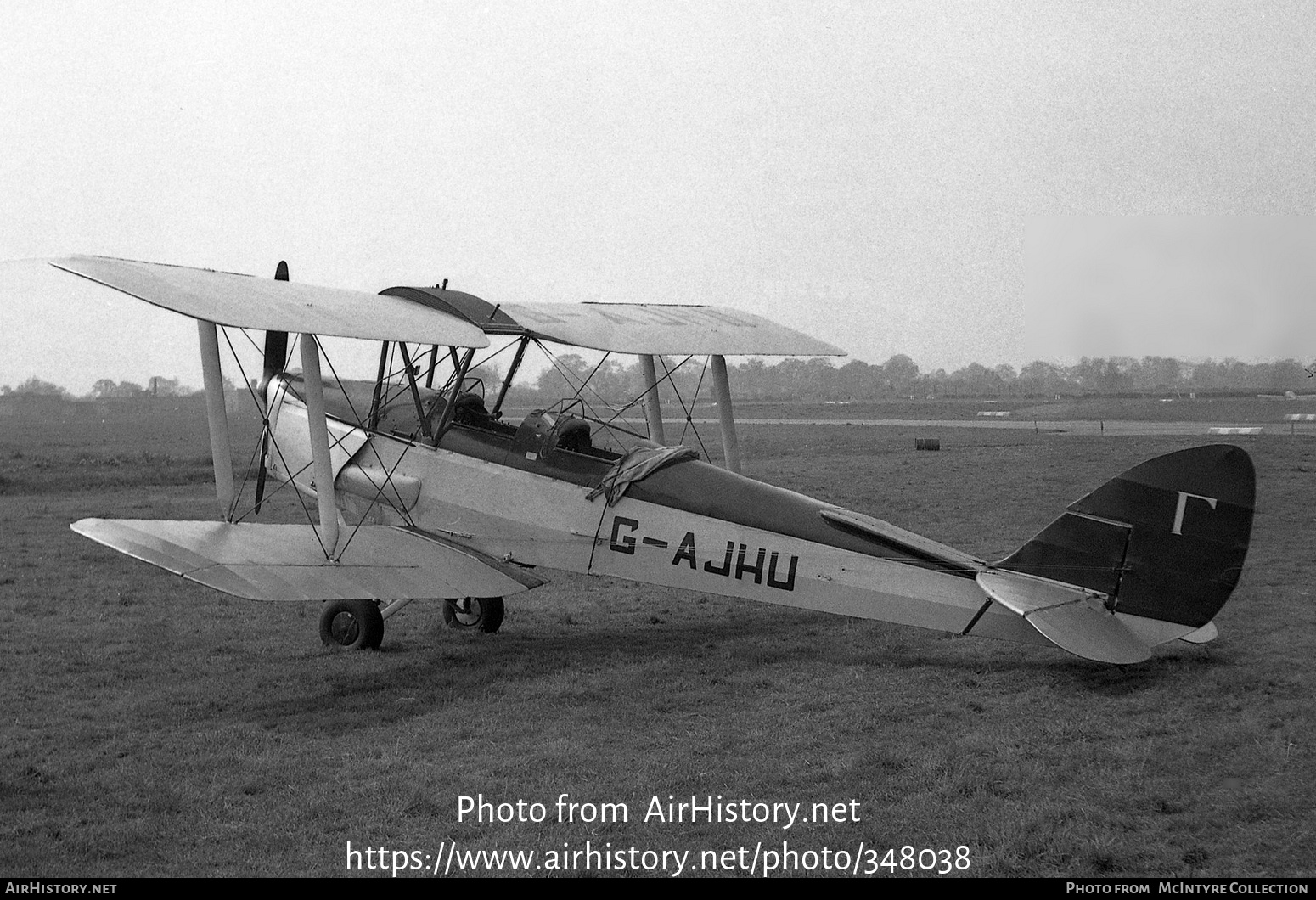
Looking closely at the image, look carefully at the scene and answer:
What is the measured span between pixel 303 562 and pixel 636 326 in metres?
3.41

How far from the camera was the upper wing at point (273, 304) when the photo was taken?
650 centimetres

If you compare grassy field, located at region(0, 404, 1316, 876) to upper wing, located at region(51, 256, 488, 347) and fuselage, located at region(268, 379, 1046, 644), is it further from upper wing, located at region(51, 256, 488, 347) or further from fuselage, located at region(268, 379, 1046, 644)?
upper wing, located at region(51, 256, 488, 347)

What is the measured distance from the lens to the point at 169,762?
17.1 feet

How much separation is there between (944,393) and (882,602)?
265 feet

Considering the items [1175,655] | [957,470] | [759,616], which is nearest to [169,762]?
[759,616]

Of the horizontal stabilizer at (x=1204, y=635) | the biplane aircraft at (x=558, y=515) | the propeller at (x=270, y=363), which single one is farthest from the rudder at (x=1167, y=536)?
the propeller at (x=270, y=363)

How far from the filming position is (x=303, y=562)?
23.2 feet

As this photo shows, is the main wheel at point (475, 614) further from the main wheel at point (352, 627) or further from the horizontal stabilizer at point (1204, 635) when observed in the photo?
the horizontal stabilizer at point (1204, 635)

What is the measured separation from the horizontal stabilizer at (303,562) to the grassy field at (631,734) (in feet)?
1.87

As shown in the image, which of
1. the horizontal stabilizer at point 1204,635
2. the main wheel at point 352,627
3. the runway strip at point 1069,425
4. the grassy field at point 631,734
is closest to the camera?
the grassy field at point 631,734

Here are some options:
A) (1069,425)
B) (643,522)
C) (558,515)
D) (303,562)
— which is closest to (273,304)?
(303,562)

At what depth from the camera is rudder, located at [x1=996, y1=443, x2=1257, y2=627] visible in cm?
587

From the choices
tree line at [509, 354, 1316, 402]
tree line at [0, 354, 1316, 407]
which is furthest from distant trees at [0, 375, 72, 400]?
tree line at [509, 354, 1316, 402]

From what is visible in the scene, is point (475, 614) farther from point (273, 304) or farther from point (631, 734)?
point (631, 734)
